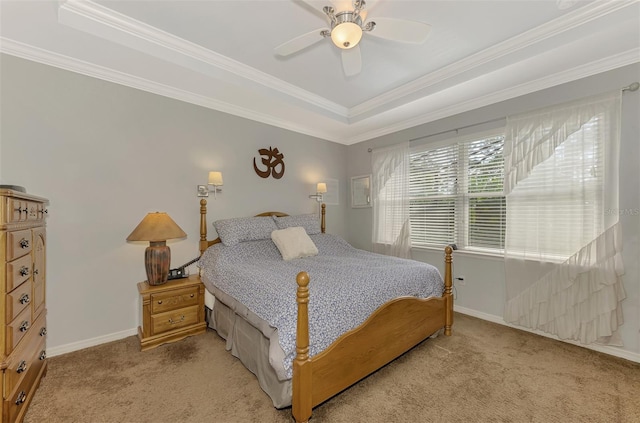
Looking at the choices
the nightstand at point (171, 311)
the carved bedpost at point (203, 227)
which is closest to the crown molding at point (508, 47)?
the carved bedpost at point (203, 227)

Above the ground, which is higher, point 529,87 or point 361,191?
point 529,87

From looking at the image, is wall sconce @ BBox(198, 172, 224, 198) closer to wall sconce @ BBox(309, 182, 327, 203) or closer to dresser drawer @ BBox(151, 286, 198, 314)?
dresser drawer @ BBox(151, 286, 198, 314)

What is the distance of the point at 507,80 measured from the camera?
262 cm

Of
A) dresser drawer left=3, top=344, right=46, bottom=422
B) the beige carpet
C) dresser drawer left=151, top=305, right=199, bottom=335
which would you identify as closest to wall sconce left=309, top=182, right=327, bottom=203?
dresser drawer left=151, top=305, right=199, bottom=335

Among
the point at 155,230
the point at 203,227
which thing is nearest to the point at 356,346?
the point at 155,230

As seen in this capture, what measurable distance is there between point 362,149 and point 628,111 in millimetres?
2858

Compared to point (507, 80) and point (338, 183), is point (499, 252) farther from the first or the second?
point (338, 183)

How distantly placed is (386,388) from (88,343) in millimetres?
2538

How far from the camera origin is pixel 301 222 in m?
3.50

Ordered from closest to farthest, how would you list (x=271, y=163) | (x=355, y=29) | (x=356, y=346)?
1. (x=355, y=29)
2. (x=356, y=346)
3. (x=271, y=163)

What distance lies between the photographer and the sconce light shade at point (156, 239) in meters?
2.32

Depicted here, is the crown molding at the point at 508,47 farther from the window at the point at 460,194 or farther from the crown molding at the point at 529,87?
the window at the point at 460,194

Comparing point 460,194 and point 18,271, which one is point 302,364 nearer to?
point 18,271

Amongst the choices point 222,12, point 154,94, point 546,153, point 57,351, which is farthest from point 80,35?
point 546,153
